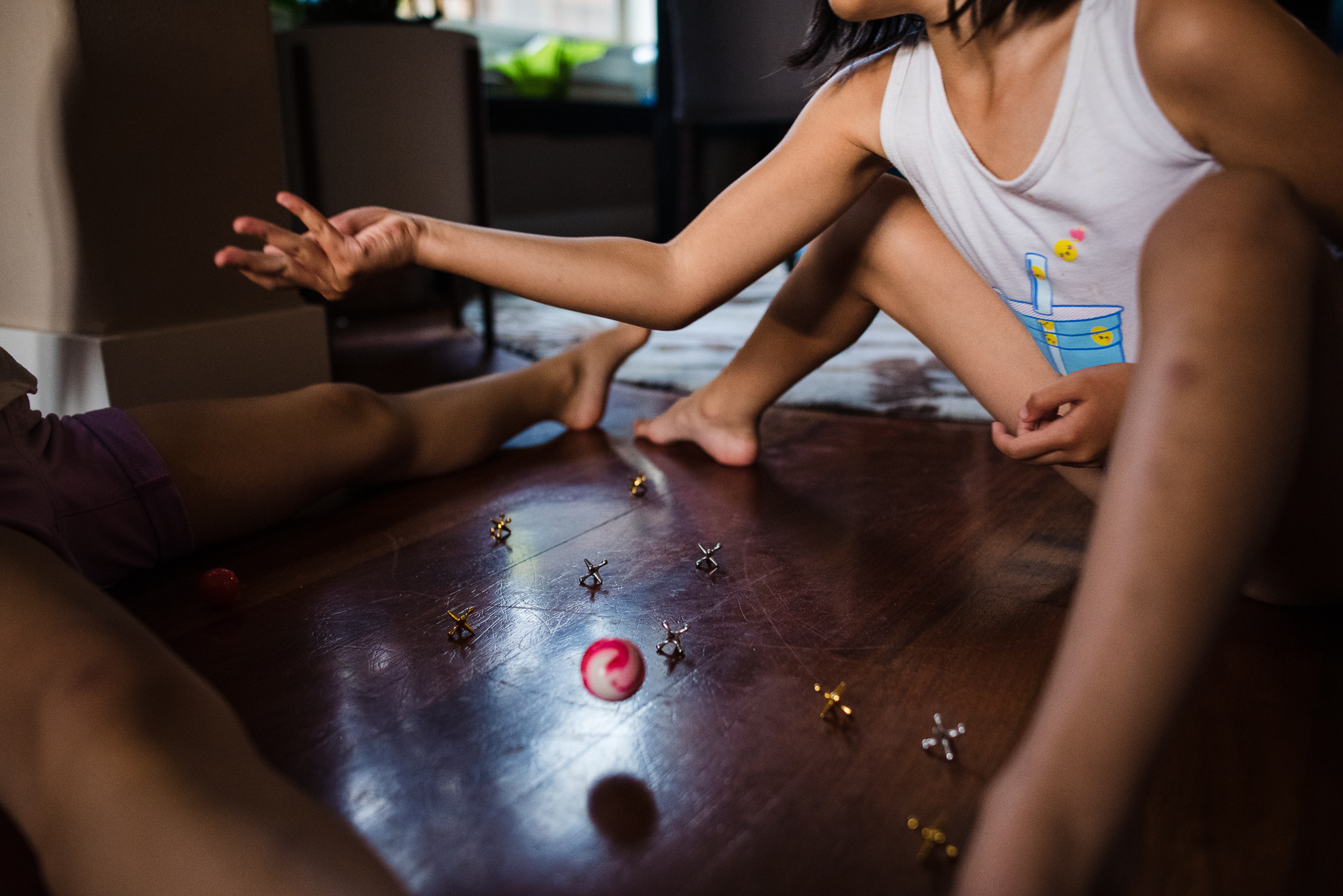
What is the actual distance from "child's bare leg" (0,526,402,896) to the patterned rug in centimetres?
107

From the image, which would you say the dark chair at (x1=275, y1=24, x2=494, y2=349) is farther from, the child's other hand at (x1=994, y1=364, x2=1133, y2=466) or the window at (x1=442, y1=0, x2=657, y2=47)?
the window at (x1=442, y1=0, x2=657, y2=47)

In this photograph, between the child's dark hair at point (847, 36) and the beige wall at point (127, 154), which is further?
the beige wall at point (127, 154)

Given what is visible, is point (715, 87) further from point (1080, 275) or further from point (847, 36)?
point (1080, 275)

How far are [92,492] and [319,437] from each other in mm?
226

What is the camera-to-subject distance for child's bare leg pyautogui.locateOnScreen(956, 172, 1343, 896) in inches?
16.5

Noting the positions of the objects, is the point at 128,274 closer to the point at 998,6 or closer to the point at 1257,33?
the point at 998,6

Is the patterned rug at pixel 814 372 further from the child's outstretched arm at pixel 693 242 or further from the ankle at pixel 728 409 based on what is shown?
the child's outstretched arm at pixel 693 242

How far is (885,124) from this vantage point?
841mm

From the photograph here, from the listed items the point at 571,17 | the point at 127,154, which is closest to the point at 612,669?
the point at 127,154

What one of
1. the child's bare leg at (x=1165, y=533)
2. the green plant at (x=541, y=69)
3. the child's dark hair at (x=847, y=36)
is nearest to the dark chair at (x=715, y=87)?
the green plant at (x=541, y=69)

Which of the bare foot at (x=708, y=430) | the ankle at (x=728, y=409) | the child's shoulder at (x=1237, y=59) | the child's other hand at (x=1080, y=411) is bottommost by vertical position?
the bare foot at (x=708, y=430)

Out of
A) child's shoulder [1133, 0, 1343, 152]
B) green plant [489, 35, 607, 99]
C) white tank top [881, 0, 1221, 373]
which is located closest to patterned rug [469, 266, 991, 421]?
white tank top [881, 0, 1221, 373]

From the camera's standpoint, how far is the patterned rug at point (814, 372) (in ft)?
5.02

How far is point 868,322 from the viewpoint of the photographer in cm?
116
